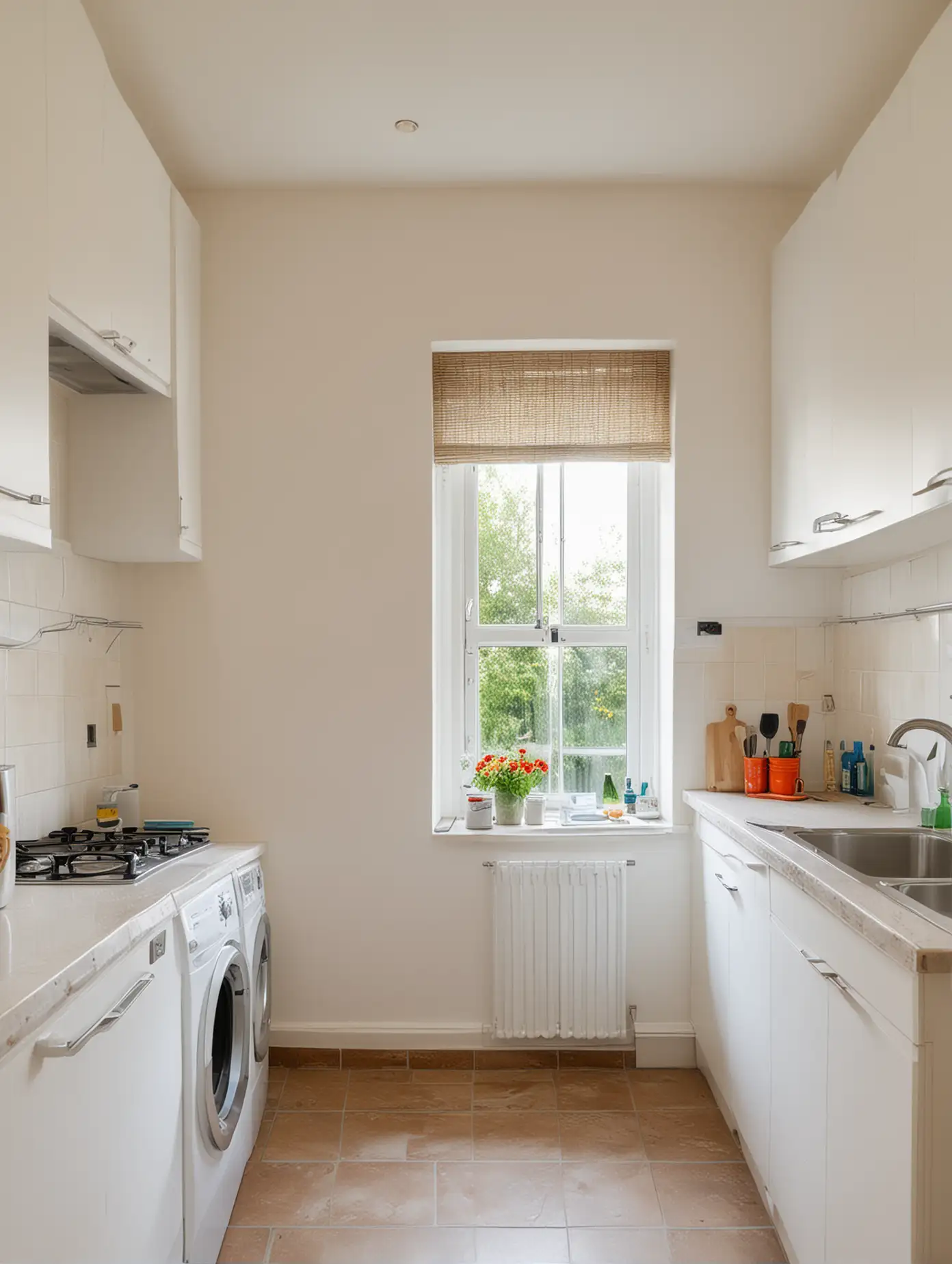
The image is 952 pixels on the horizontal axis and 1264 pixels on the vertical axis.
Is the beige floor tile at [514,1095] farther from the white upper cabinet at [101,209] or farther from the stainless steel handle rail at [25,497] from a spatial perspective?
the white upper cabinet at [101,209]

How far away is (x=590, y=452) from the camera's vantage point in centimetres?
310

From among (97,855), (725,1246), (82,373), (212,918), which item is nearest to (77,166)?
(82,373)

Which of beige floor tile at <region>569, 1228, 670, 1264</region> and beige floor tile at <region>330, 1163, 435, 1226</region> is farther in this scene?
beige floor tile at <region>330, 1163, 435, 1226</region>

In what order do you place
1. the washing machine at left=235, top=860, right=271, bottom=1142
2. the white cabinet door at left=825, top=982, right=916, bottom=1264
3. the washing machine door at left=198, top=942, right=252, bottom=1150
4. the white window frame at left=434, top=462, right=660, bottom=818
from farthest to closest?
1. the white window frame at left=434, top=462, right=660, bottom=818
2. the washing machine at left=235, top=860, right=271, bottom=1142
3. the washing machine door at left=198, top=942, right=252, bottom=1150
4. the white cabinet door at left=825, top=982, right=916, bottom=1264

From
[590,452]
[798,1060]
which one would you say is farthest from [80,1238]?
[590,452]

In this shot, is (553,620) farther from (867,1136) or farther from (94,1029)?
(94,1029)

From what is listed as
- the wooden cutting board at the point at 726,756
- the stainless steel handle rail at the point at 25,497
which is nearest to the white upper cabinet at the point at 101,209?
the stainless steel handle rail at the point at 25,497

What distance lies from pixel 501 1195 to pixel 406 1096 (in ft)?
1.83

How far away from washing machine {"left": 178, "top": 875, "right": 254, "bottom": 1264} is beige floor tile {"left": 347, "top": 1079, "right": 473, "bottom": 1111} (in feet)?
1.37

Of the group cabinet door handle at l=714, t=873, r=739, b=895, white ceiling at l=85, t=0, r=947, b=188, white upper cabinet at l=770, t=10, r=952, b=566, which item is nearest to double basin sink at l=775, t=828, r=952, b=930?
cabinet door handle at l=714, t=873, r=739, b=895

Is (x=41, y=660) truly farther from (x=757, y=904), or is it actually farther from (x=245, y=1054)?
(x=757, y=904)

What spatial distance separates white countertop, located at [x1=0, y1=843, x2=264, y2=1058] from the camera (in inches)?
50.7

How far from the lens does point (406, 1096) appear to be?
2791 mm

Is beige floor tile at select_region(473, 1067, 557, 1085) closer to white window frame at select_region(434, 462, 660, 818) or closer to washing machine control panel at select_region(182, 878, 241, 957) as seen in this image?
white window frame at select_region(434, 462, 660, 818)
